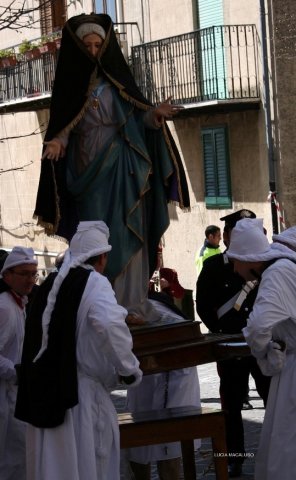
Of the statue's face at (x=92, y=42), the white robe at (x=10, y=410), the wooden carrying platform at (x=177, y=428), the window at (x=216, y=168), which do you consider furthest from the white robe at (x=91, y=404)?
the window at (x=216, y=168)

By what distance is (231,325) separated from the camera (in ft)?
33.2

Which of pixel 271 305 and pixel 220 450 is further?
pixel 220 450

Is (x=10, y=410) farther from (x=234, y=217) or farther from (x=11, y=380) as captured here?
(x=234, y=217)

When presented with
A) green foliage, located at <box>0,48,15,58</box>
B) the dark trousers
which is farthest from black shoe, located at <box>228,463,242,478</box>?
green foliage, located at <box>0,48,15,58</box>

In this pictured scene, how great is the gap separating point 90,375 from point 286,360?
116 centimetres

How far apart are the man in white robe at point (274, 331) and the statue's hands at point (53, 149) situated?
1338 mm

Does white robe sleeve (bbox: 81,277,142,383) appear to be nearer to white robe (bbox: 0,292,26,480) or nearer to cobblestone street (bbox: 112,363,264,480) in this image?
white robe (bbox: 0,292,26,480)

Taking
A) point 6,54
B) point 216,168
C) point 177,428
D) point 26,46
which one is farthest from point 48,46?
point 177,428

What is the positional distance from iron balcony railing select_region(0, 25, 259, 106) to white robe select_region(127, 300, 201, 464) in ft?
41.8

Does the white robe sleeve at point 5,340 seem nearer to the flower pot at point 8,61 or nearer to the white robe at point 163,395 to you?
the white robe at point 163,395

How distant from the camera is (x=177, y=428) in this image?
8266 mm

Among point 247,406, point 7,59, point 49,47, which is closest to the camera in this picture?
point 247,406

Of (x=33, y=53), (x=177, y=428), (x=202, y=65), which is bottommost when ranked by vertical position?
(x=177, y=428)

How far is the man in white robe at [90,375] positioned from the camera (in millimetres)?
7438
